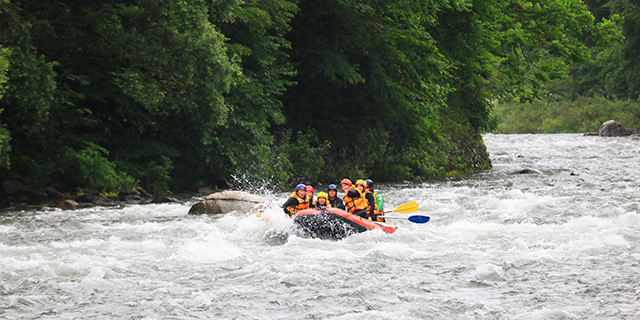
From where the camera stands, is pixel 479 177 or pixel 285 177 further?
pixel 479 177

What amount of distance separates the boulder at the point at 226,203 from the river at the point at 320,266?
0.44 m

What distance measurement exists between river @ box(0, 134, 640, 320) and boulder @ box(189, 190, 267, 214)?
0.44 metres

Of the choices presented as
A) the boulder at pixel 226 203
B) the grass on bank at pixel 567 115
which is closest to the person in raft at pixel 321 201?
the boulder at pixel 226 203

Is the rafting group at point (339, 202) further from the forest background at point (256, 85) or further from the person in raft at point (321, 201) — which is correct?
the forest background at point (256, 85)

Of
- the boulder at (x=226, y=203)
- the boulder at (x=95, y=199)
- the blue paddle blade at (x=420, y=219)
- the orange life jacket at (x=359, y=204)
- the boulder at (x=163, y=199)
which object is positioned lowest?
the boulder at (x=163, y=199)

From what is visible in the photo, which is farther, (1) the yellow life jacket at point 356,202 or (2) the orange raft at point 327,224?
(1) the yellow life jacket at point 356,202

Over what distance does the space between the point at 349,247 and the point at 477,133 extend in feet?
54.5

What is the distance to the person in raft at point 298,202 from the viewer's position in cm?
1003

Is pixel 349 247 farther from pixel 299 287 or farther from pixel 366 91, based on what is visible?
pixel 366 91

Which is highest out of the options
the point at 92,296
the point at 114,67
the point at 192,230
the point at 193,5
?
the point at 193,5

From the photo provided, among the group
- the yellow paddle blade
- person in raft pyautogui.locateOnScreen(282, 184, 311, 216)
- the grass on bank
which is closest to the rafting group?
person in raft pyautogui.locateOnScreen(282, 184, 311, 216)

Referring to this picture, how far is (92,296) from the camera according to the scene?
6066 millimetres

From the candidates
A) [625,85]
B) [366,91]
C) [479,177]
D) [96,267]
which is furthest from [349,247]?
[625,85]

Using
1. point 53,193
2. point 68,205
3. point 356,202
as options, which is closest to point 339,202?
point 356,202
